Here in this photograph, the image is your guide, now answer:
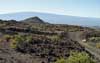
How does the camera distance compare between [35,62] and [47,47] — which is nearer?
[35,62]

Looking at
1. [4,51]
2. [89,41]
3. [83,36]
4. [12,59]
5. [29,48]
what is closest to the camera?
[12,59]

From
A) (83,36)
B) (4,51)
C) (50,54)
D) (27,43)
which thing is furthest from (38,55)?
(83,36)

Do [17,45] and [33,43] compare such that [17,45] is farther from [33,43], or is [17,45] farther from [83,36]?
[83,36]

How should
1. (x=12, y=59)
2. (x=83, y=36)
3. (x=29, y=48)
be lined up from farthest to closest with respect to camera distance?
(x=83, y=36), (x=29, y=48), (x=12, y=59)

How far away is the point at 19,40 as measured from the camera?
1412 inches

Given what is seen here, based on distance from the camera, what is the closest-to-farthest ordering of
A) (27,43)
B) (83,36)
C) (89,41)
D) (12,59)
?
(12,59), (27,43), (89,41), (83,36)

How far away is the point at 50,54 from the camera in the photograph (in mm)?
31906

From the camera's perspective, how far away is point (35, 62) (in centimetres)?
2652

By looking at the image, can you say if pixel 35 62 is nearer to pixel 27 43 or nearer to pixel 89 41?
pixel 27 43

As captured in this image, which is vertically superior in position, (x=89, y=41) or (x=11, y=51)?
(x=11, y=51)

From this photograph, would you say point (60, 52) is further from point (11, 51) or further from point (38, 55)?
point (11, 51)

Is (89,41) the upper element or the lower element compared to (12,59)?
lower

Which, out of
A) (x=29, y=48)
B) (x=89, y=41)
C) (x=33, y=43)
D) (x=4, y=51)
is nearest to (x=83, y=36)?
(x=89, y=41)

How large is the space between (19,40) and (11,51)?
5.10 meters
